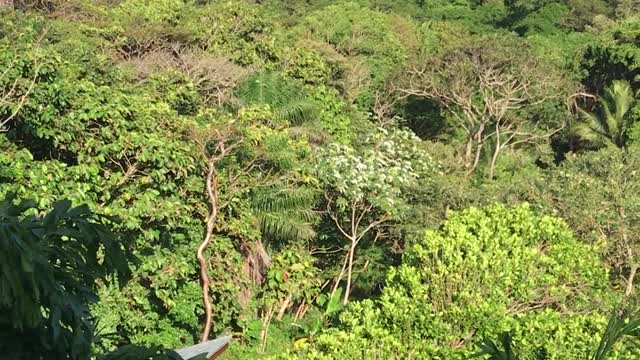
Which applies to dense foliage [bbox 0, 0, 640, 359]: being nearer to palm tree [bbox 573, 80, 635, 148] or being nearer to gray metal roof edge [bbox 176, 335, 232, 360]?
gray metal roof edge [bbox 176, 335, 232, 360]

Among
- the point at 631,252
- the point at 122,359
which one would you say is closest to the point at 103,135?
the point at 122,359

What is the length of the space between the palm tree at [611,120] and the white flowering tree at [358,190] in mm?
10658

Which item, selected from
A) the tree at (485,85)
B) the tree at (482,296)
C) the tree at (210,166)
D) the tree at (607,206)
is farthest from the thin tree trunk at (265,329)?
the tree at (485,85)

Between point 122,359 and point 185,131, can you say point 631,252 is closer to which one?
point 185,131

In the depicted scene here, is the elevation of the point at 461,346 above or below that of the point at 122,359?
below

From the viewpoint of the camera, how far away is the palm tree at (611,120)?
20.0 m

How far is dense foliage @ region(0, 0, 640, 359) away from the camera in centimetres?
269

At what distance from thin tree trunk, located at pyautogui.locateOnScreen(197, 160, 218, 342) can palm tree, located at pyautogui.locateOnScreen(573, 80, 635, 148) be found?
46.9 ft

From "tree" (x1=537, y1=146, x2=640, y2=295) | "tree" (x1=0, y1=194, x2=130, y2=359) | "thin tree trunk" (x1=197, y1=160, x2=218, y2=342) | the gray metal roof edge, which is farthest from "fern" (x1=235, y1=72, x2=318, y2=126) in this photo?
"tree" (x1=0, y1=194, x2=130, y2=359)

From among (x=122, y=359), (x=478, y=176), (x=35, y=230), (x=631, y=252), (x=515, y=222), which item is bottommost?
(x=478, y=176)

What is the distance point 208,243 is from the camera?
29.7 ft

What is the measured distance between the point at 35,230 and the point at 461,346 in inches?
219

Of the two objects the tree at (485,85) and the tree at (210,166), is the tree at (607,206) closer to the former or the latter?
the tree at (210,166)

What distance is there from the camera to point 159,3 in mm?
21844
